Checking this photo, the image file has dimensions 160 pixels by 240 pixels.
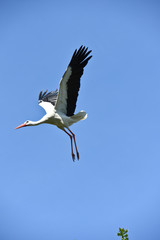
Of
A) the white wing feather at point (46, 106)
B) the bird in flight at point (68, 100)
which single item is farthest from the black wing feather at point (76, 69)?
the white wing feather at point (46, 106)

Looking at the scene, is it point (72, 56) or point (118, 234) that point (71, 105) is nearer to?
point (72, 56)

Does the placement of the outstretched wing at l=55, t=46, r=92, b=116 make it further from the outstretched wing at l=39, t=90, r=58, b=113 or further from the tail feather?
the outstretched wing at l=39, t=90, r=58, b=113

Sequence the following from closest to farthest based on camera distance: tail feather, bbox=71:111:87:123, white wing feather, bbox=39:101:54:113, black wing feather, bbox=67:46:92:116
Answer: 1. black wing feather, bbox=67:46:92:116
2. tail feather, bbox=71:111:87:123
3. white wing feather, bbox=39:101:54:113

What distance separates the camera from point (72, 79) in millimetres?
8453

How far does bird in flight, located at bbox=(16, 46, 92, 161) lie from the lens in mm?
8305

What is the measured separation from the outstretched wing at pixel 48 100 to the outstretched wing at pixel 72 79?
4.46 ft

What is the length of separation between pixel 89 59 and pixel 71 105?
4.89ft

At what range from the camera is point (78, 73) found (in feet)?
27.6

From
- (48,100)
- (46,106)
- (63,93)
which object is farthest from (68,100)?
(48,100)

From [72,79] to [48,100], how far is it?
3279 mm

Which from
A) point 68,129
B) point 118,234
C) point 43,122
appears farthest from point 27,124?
point 118,234

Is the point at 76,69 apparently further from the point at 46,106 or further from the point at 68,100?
the point at 46,106

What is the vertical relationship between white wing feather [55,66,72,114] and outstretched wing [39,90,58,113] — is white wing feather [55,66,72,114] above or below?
below

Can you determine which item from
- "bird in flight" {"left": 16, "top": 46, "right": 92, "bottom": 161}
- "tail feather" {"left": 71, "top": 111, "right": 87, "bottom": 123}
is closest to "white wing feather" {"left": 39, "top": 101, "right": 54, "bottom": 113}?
A: "bird in flight" {"left": 16, "top": 46, "right": 92, "bottom": 161}
